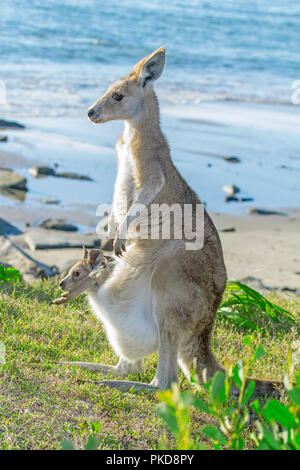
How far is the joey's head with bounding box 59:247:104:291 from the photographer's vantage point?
3.64 meters

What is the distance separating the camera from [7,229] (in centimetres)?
775

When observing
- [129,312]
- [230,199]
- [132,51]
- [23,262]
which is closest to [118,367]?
[129,312]

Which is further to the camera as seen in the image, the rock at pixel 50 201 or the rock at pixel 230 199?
the rock at pixel 230 199

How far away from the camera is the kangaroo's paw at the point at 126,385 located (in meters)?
3.27

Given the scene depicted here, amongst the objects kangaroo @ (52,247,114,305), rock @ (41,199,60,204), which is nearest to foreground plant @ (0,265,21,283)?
kangaroo @ (52,247,114,305)

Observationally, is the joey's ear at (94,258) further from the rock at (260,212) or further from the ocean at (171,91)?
the rock at (260,212)

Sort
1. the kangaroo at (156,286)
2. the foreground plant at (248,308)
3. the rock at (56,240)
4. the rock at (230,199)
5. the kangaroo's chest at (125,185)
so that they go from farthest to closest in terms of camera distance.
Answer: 1. the rock at (230,199)
2. the rock at (56,240)
3. the foreground plant at (248,308)
4. the kangaroo's chest at (125,185)
5. the kangaroo at (156,286)

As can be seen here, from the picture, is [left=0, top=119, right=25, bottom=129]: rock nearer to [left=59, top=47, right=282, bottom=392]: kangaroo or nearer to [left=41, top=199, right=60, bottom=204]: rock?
[left=41, top=199, right=60, bottom=204]: rock

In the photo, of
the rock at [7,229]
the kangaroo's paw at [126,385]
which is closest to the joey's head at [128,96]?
Result: the kangaroo's paw at [126,385]

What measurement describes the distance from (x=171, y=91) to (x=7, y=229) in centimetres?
955

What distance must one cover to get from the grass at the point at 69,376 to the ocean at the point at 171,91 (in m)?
4.61

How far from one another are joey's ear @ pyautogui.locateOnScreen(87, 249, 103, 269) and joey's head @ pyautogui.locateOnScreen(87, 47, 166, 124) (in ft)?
2.65
